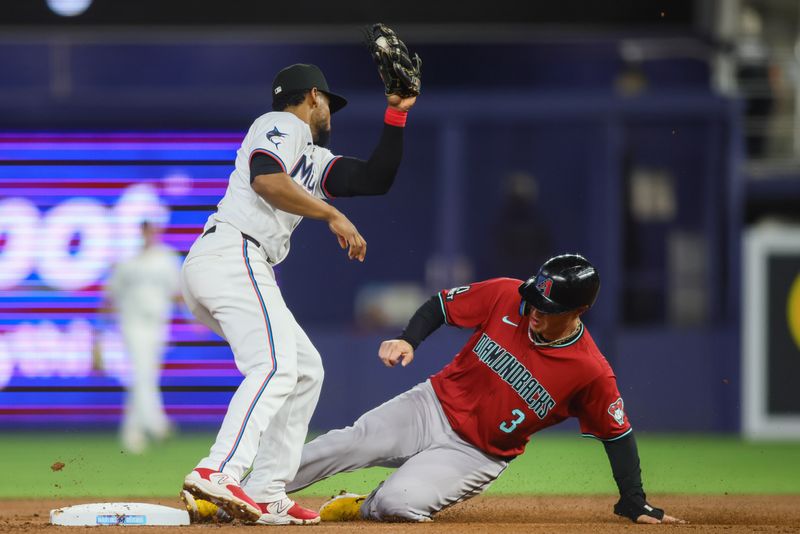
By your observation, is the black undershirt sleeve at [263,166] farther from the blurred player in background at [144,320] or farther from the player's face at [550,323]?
A: the blurred player in background at [144,320]

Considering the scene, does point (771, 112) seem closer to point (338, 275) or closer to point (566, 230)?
point (566, 230)

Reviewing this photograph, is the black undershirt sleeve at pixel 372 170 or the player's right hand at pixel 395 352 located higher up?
the black undershirt sleeve at pixel 372 170

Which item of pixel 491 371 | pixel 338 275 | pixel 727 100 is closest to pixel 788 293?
pixel 727 100

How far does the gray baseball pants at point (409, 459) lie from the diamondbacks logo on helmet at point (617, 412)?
0.56 metres

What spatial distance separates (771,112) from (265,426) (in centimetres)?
821

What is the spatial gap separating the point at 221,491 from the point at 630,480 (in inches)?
65.0

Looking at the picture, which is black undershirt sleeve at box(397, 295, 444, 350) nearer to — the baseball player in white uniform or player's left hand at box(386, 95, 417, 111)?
the baseball player in white uniform

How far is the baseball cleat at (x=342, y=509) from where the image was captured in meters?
5.35

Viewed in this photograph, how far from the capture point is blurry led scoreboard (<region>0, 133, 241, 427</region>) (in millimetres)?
10594

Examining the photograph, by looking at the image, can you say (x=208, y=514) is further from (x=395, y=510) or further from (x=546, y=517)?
(x=546, y=517)

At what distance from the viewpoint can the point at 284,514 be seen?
16.3 feet

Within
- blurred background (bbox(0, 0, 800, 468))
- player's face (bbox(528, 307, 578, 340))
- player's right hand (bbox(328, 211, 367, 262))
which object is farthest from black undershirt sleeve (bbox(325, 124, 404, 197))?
blurred background (bbox(0, 0, 800, 468))

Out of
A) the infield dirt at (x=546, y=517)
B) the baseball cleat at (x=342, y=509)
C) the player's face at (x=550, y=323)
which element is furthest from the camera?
the baseball cleat at (x=342, y=509)

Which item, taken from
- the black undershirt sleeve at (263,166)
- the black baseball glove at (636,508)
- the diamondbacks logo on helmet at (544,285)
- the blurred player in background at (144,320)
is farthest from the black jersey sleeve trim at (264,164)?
the blurred player in background at (144,320)
